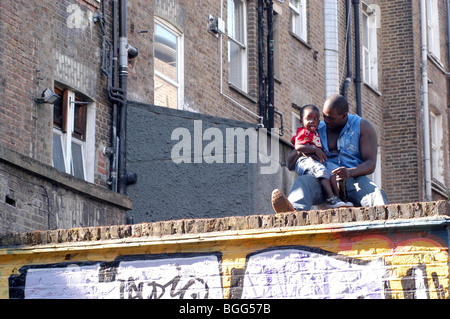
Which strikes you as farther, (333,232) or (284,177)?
(284,177)

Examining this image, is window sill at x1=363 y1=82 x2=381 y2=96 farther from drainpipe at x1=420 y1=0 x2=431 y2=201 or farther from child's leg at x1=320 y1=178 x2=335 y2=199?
child's leg at x1=320 y1=178 x2=335 y2=199

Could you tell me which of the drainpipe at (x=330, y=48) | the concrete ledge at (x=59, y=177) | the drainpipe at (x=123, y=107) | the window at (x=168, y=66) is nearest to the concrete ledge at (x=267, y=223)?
the concrete ledge at (x=59, y=177)

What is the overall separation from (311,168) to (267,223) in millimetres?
1389

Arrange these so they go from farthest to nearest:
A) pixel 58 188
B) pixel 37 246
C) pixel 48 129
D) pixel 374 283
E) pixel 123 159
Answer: pixel 123 159 → pixel 48 129 → pixel 58 188 → pixel 37 246 → pixel 374 283

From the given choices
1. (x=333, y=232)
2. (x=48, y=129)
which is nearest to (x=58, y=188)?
(x=48, y=129)

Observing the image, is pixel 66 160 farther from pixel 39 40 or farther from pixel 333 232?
pixel 333 232

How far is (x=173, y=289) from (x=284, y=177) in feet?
24.0

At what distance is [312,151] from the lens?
9.26 meters

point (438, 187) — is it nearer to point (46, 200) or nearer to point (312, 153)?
point (46, 200)

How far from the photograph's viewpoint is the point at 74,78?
13922mm

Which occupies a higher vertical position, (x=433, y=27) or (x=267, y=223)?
(x=433, y=27)

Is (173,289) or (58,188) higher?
(58,188)

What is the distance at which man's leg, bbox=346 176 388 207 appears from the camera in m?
8.98

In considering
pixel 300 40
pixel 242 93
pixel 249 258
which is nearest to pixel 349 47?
pixel 300 40
